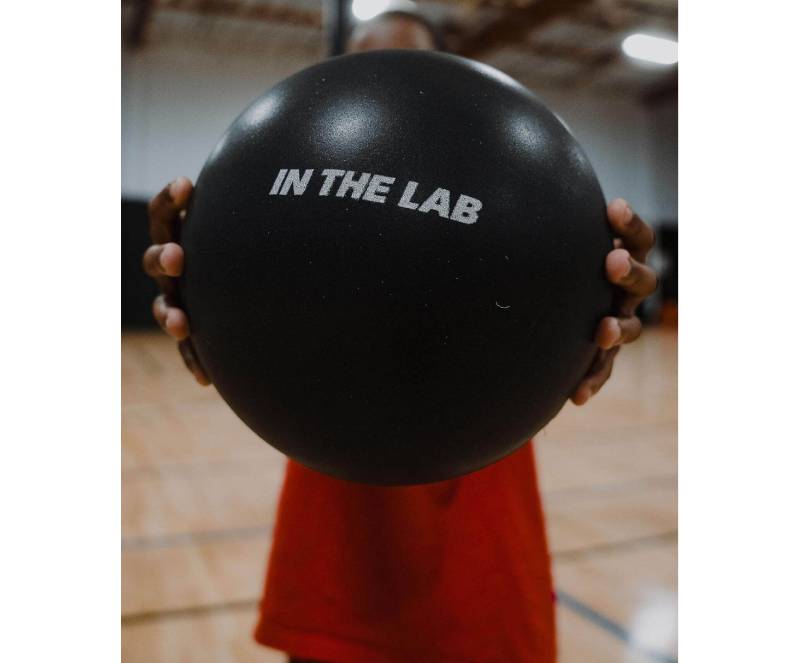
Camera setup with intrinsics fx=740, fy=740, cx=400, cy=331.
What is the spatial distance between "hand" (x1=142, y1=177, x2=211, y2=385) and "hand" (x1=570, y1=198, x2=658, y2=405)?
1.53 ft

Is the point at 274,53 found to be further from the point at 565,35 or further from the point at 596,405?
the point at 596,405

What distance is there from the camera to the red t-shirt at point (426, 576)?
1.05 metres

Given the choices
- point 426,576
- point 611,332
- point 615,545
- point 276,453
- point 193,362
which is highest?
point 611,332

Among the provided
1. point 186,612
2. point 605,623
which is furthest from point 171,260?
point 605,623

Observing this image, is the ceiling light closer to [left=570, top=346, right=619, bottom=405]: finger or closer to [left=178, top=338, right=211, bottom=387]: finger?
[left=570, top=346, right=619, bottom=405]: finger

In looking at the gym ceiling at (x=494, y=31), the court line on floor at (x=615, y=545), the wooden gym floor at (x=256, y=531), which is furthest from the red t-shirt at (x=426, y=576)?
A: the gym ceiling at (x=494, y=31)

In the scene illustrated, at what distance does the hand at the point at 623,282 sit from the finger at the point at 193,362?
45 centimetres

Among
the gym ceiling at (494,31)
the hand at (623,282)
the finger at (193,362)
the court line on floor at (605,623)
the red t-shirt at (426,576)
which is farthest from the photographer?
the gym ceiling at (494,31)

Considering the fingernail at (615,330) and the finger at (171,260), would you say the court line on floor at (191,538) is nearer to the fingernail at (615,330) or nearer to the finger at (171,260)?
the finger at (171,260)

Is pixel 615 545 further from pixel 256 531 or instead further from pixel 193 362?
pixel 193 362

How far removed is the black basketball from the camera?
0.69 m

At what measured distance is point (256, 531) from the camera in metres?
2.18

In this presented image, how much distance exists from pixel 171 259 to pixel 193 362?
157 millimetres

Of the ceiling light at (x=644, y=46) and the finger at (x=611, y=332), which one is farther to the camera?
the ceiling light at (x=644, y=46)
